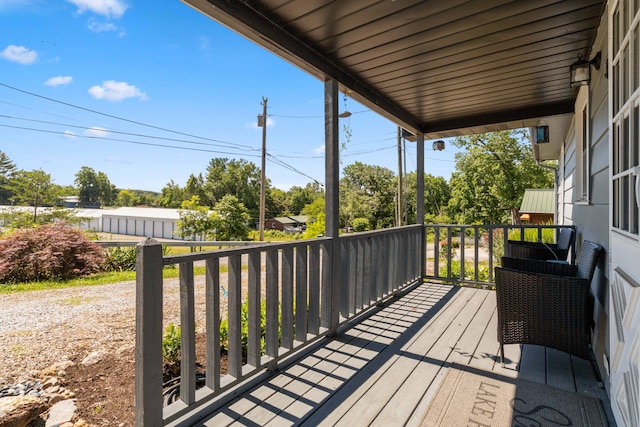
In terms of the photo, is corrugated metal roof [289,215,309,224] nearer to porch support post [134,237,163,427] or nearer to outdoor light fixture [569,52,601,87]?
outdoor light fixture [569,52,601,87]

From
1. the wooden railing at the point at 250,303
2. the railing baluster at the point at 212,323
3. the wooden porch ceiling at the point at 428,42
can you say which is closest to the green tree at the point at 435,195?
the wooden porch ceiling at the point at 428,42

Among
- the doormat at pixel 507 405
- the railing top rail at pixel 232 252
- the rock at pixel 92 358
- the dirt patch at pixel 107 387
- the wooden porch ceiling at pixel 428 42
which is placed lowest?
the rock at pixel 92 358

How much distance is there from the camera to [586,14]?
2.03m

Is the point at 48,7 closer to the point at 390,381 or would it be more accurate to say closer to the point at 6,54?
the point at 6,54

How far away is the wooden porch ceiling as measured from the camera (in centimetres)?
195

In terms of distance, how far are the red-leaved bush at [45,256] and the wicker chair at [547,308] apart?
424 inches

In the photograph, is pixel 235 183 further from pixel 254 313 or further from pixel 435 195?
pixel 254 313

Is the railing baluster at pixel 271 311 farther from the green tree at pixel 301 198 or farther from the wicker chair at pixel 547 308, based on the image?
the green tree at pixel 301 198

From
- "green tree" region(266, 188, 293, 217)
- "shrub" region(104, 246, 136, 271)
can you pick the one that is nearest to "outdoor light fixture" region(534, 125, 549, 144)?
"shrub" region(104, 246, 136, 271)

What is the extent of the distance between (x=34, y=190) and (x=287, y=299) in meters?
22.7

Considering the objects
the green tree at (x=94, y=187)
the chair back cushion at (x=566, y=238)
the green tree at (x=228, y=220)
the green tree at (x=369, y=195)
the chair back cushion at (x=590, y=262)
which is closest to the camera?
the chair back cushion at (x=590, y=262)

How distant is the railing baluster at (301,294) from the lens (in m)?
2.31

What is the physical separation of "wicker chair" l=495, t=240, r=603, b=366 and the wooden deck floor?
213 mm

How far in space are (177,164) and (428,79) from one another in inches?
1956
